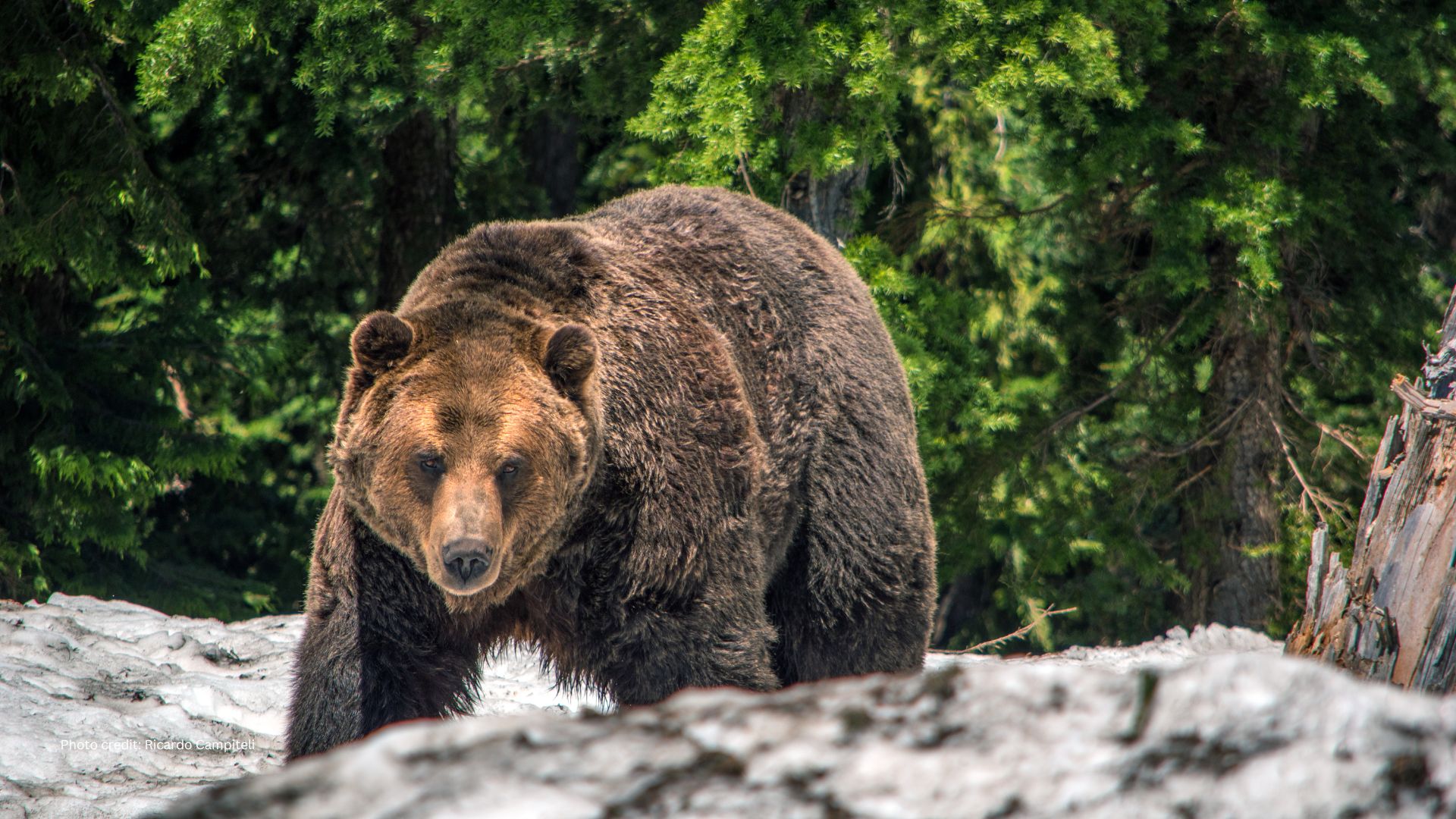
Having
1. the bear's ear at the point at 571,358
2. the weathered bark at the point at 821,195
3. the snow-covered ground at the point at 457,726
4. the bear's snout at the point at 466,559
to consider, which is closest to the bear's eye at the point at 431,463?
the bear's snout at the point at 466,559

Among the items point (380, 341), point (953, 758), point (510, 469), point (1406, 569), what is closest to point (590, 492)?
point (510, 469)

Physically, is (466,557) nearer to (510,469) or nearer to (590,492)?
(510,469)

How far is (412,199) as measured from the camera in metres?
10.8

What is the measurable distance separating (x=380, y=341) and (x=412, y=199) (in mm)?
7176

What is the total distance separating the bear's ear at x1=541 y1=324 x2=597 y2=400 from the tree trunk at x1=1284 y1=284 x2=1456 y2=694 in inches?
92.4

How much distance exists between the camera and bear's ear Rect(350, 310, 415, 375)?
3928mm

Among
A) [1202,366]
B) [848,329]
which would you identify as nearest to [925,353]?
[1202,366]

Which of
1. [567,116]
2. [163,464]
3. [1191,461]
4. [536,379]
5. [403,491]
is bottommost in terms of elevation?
[1191,461]

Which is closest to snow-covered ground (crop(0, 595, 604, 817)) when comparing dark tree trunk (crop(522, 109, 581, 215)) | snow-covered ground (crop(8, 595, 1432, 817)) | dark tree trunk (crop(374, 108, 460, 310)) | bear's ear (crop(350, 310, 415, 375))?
snow-covered ground (crop(8, 595, 1432, 817))

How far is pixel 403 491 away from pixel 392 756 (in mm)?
2384

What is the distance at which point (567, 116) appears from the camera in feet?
40.4

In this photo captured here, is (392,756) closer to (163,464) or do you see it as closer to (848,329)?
(848,329)

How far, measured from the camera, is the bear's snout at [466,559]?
352 centimetres

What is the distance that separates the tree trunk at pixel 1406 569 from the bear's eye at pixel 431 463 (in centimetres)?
269
